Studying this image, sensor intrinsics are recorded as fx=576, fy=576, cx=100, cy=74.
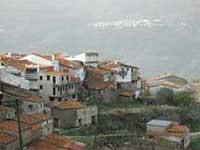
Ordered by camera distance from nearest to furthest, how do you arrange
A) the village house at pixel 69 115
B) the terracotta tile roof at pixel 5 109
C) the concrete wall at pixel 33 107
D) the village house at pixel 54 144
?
1. the village house at pixel 54 144
2. the terracotta tile roof at pixel 5 109
3. the concrete wall at pixel 33 107
4. the village house at pixel 69 115

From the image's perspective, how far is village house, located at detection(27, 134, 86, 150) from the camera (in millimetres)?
18797

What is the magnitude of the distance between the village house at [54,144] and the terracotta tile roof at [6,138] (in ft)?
2.73

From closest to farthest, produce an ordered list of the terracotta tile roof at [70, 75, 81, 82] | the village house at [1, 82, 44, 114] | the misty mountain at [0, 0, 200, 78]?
1. the village house at [1, 82, 44, 114]
2. the terracotta tile roof at [70, 75, 81, 82]
3. the misty mountain at [0, 0, 200, 78]

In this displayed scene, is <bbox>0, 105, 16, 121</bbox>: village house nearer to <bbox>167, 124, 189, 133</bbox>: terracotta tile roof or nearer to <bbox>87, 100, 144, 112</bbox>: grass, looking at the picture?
<bbox>87, 100, 144, 112</bbox>: grass

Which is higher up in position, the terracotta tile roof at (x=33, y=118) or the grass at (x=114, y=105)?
the terracotta tile roof at (x=33, y=118)

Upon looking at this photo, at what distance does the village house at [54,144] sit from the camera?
61.7ft

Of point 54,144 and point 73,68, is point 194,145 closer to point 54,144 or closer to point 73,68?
point 73,68

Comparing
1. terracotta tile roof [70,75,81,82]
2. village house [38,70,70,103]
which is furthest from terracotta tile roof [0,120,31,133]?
terracotta tile roof [70,75,81,82]

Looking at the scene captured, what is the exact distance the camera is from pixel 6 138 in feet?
58.2

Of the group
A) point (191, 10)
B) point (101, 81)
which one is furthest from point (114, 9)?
point (101, 81)

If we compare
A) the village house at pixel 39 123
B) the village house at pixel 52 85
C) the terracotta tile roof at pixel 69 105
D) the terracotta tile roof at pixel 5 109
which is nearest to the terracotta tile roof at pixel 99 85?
the village house at pixel 52 85

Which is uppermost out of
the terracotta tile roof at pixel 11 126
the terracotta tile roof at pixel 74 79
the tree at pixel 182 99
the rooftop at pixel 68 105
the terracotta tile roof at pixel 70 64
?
the terracotta tile roof at pixel 70 64

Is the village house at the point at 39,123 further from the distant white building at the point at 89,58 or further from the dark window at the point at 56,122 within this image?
the distant white building at the point at 89,58

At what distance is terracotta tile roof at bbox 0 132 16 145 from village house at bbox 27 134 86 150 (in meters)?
0.83
